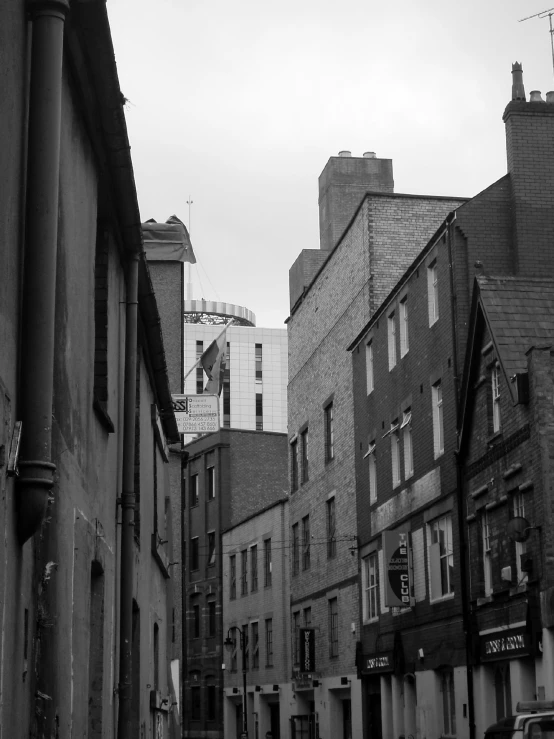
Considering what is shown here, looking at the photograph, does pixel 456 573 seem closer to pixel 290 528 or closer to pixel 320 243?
pixel 290 528

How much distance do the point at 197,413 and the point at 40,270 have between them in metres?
21.2

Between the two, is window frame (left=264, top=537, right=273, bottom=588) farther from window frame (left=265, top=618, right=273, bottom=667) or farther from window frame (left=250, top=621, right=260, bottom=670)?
window frame (left=250, top=621, right=260, bottom=670)

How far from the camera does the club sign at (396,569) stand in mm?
30281

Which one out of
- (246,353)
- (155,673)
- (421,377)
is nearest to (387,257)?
(421,377)

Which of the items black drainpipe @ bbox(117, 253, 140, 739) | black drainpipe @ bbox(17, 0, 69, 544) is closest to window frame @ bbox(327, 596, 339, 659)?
black drainpipe @ bbox(117, 253, 140, 739)

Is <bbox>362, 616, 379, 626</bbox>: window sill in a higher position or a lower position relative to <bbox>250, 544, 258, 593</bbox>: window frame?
lower

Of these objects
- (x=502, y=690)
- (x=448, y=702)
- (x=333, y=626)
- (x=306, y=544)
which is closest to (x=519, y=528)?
(x=502, y=690)

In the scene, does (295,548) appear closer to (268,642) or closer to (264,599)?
(264,599)

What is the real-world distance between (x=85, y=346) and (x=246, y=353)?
403ft

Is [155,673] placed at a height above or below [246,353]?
below

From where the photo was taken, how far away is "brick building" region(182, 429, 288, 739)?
192 ft

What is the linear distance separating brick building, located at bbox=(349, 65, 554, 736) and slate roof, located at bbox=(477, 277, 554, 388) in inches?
14.4

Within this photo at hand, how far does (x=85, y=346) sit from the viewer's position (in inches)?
414

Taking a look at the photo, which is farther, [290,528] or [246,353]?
[246,353]
